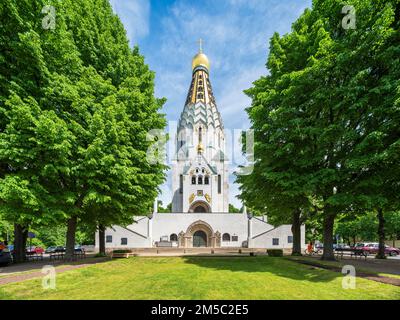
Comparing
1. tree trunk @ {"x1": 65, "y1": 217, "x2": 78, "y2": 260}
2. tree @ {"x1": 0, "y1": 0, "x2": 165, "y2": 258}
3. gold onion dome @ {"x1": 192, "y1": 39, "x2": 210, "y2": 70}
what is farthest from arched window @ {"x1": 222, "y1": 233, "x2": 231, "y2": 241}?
gold onion dome @ {"x1": 192, "y1": 39, "x2": 210, "y2": 70}

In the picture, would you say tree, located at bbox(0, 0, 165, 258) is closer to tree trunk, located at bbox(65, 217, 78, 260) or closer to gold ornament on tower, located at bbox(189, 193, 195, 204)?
tree trunk, located at bbox(65, 217, 78, 260)

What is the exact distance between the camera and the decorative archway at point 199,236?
46688 millimetres

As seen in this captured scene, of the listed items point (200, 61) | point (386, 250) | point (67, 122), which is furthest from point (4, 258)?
point (200, 61)

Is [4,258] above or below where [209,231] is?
above

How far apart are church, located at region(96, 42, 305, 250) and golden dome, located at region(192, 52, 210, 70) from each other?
Result: 253 cm

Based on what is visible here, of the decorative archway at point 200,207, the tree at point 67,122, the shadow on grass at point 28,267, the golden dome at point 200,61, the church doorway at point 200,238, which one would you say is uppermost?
the golden dome at point 200,61

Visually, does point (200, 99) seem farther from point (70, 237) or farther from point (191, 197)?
point (70, 237)

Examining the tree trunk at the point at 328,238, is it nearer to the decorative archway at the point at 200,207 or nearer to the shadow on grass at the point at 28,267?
the shadow on grass at the point at 28,267

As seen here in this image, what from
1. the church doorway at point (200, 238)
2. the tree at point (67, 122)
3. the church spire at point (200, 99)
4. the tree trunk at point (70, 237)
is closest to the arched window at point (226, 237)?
the church doorway at point (200, 238)

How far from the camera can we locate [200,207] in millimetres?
54781

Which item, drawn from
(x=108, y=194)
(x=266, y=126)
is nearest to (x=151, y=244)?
(x=108, y=194)

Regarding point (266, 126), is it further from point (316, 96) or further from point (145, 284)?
point (145, 284)

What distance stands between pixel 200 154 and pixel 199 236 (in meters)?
19.9
